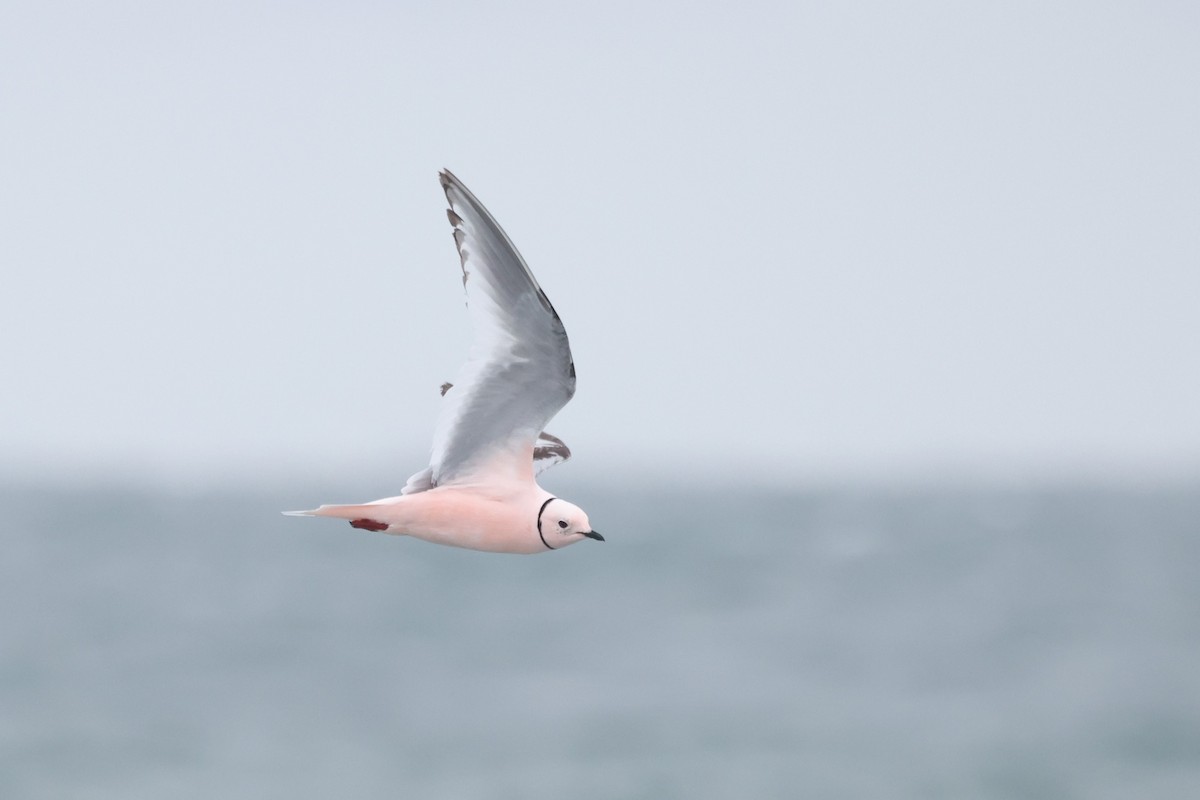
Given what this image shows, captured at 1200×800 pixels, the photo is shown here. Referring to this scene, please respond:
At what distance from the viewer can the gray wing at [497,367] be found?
1002cm

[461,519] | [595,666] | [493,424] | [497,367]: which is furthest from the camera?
[595,666]

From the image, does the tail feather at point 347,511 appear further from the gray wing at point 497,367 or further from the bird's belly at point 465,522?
the gray wing at point 497,367

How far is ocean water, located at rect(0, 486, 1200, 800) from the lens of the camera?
300 feet

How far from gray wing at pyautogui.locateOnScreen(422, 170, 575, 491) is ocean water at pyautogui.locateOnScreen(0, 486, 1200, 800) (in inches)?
2982

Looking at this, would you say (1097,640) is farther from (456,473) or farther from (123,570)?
(456,473)

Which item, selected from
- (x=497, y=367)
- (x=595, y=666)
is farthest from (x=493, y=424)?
(x=595, y=666)

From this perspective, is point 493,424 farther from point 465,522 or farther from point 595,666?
point 595,666

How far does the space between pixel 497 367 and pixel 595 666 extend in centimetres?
10459

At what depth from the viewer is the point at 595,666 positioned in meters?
113

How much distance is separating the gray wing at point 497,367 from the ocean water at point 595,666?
75.7 metres

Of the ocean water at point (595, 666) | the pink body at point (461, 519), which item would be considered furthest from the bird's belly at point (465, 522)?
the ocean water at point (595, 666)

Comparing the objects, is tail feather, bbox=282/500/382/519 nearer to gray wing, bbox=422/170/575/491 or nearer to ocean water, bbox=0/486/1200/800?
gray wing, bbox=422/170/575/491

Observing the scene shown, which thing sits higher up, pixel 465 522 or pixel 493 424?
pixel 493 424

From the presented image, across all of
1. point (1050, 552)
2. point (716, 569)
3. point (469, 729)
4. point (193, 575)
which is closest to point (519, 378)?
point (469, 729)
